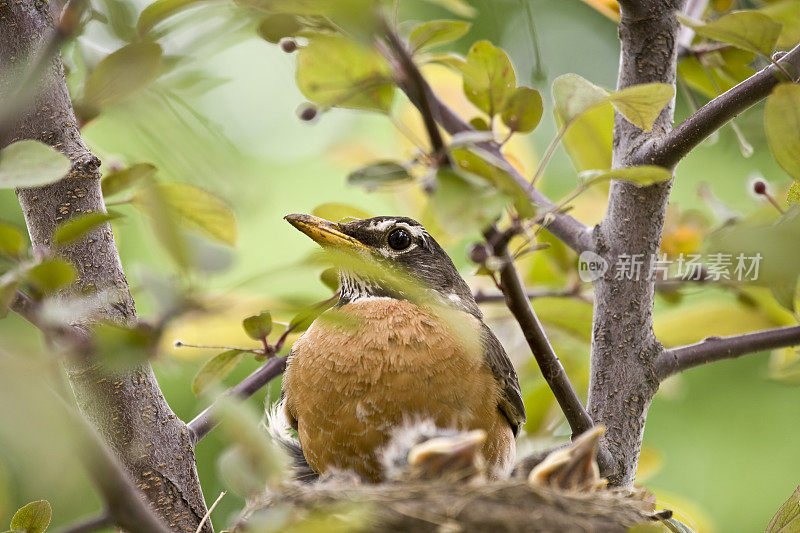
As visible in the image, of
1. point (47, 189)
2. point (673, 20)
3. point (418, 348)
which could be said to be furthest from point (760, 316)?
point (47, 189)

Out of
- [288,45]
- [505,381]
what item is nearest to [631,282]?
[505,381]

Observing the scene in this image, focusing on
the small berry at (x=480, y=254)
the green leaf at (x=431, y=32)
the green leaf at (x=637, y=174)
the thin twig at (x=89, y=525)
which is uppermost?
the green leaf at (x=431, y=32)

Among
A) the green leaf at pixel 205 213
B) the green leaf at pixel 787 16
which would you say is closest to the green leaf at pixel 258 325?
the green leaf at pixel 205 213

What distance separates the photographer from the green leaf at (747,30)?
4.29ft

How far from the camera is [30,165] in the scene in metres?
1.06

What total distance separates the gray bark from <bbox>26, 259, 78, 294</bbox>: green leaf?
1.35 metres

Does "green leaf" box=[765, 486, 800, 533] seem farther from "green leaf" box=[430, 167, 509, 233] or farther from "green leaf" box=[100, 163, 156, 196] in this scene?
"green leaf" box=[100, 163, 156, 196]

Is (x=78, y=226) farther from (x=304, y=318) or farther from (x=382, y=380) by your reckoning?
(x=382, y=380)

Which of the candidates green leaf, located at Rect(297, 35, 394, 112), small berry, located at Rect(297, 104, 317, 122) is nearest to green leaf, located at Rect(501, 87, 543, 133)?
green leaf, located at Rect(297, 35, 394, 112)

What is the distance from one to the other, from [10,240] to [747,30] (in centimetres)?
116

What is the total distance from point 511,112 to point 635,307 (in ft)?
2.08

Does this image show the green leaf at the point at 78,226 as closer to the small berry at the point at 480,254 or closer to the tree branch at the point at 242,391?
the small berry at the point at 480,254

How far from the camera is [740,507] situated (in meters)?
4.38

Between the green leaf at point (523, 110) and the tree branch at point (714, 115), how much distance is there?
0.34 m
